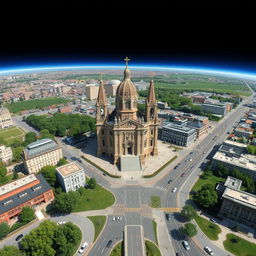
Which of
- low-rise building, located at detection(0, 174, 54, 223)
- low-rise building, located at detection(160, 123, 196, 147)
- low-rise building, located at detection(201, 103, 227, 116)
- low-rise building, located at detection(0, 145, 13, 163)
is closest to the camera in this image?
low-rise building, located at detection(0, 174, 54, 223)

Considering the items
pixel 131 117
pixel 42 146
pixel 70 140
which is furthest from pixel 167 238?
pixel 70 140

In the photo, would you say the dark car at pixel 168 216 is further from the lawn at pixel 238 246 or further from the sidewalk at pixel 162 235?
the lawn at pixel 238 246

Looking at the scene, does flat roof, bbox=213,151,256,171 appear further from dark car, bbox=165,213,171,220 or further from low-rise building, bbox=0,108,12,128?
low-rise building, bbox=0,108,12,128

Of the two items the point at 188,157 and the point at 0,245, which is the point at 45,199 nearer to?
the point at 0,245

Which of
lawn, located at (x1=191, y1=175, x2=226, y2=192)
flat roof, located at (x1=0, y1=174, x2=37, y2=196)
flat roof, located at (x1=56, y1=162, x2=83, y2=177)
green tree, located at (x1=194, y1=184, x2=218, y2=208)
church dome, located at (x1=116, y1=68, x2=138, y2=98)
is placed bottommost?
lawn, located at (x1=191, y1=175, x2=226, y2=192)

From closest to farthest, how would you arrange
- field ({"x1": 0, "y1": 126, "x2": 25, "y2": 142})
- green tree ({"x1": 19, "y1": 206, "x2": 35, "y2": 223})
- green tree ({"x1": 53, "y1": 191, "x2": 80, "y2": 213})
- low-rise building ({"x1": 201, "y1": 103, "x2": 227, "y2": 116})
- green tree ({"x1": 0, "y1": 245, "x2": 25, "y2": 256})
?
green tree ({"x1": 0, "y1": 245, "x2": 25, "y2": 256}), green tree ({"x1": 19, "y1": 206, "x2": 35, "y2": 223}), green tree ({"x1": 53, "y1": 191, "x2": 80, "y2": 213}), field ({"x1": 0, "y1": 126, "x2": 25, "y2": 142}), low-rise building ({"x1": 201, "y1": 103, "x2": 227, "y2": 116})

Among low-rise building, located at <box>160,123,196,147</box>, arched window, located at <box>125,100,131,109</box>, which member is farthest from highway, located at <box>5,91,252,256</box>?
arched window, located at <box>125,100,131,109</box>
